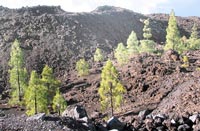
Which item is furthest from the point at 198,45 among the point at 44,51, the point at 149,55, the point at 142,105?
the point at 142,105

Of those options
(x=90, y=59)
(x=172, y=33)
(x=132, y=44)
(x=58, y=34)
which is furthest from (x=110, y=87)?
(x=58, y=34)

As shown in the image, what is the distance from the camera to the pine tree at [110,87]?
65.9 meters

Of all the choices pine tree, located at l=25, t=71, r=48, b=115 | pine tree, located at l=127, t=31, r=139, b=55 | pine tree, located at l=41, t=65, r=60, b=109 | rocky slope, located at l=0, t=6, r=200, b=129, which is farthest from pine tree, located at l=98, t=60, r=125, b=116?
pine tree, located at l=127, t=31, r=139, b=55

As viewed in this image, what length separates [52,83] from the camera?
76000 millimetres

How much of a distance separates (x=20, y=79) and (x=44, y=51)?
3699cm

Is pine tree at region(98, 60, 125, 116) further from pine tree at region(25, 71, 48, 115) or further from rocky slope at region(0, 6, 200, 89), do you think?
rocky slope at region(0, 6, 200, 89)

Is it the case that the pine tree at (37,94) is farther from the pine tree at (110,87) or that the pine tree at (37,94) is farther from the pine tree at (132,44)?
the pine tree at (132,44)

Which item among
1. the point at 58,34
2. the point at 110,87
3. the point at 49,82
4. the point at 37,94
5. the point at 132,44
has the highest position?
the point at 132,44

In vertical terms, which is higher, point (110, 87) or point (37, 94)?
point (110, 87)

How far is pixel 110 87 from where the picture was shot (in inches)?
2621

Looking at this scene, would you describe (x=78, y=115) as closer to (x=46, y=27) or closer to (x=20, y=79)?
(x=20, y=79)

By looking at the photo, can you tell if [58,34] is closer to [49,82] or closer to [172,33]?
[172,33]

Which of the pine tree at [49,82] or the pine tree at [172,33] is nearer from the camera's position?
the pine tree at [49,82]

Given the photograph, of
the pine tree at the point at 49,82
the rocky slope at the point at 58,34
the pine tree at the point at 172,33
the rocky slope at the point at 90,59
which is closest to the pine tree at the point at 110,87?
the rocky slope at the point at 90,59
